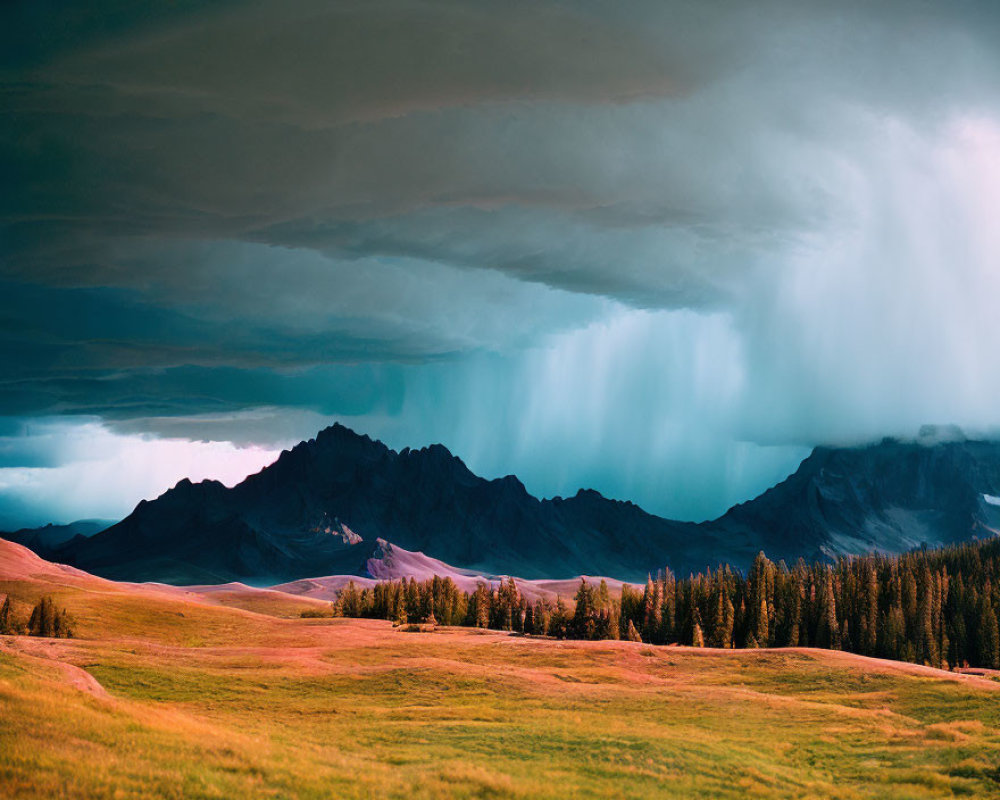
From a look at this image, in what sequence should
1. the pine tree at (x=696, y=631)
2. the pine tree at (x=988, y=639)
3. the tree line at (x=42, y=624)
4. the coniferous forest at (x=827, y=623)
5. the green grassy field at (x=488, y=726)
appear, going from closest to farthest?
1. the green grassy field at (x=488, y=726)
2. the tree line at (x=42, y=624)
3. the pine tree at (x=696, y=631)
4. the coniferous forest at (x=827, y=623)
5. the pine tree at (x=988, y=639)

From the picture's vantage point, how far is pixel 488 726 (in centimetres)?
6162

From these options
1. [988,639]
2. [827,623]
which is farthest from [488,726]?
[988,639]

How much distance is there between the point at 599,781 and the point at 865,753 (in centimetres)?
2429

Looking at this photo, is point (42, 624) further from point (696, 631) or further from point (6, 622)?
point (696, 631)

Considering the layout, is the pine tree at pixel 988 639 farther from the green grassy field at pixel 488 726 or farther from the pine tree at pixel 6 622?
the pine tree at pixel 6 622

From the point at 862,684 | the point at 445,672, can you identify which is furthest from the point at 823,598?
the point at 445,672

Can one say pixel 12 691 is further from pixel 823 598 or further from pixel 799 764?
pixel 823 598

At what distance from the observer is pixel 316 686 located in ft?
290

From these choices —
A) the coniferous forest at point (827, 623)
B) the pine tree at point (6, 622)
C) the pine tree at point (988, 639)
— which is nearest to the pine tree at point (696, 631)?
the coniferous forest at point (827, 623)

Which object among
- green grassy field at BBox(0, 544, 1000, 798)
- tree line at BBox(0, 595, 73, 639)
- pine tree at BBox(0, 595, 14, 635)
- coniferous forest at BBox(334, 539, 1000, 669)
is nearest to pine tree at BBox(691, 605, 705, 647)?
coniferous forest at BBox(334, 539, 1000, 669)

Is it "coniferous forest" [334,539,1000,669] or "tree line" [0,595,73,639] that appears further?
"coniferous forest" [334,539,1000,669]

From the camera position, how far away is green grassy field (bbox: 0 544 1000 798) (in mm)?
38219

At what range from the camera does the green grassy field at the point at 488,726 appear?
38.2m

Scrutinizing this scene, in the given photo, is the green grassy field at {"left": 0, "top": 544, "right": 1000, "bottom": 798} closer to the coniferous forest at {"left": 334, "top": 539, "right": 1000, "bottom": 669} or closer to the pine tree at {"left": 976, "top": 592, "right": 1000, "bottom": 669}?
the coniferous forest at {"left": 334, "top": 539, "right": 1000, "bottom": 669}
